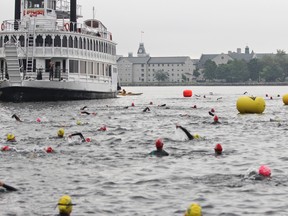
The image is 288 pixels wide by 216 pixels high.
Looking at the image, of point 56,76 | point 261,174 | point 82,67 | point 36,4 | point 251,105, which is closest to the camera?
point 261,174

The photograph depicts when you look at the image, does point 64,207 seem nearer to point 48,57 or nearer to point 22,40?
point 48,57

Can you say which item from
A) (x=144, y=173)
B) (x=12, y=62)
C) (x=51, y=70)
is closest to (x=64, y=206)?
(x=144, y=173)

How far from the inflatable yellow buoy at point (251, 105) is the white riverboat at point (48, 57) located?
21.7 meters

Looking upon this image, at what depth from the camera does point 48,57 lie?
57625 millimetres

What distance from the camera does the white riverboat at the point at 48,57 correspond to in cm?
5397

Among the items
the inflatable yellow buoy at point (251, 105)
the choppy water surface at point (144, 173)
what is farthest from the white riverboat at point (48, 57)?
the choppy water surface at point (144, 173)

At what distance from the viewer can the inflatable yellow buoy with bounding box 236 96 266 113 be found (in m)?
38.8

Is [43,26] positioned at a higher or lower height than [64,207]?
higher

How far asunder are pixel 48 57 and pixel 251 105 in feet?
82.6

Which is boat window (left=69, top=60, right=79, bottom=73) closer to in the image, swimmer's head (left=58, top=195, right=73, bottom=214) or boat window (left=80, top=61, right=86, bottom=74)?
boat window (left=80, top=61, right=86, bottom=74)

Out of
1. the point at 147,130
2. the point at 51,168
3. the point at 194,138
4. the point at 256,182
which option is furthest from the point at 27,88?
the point at 256,182

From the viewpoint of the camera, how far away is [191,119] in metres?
36.0

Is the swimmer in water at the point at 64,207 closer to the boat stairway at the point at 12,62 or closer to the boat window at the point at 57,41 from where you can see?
the boat stairway at the point at 12,62

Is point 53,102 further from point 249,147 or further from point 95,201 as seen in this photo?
point 95,201
